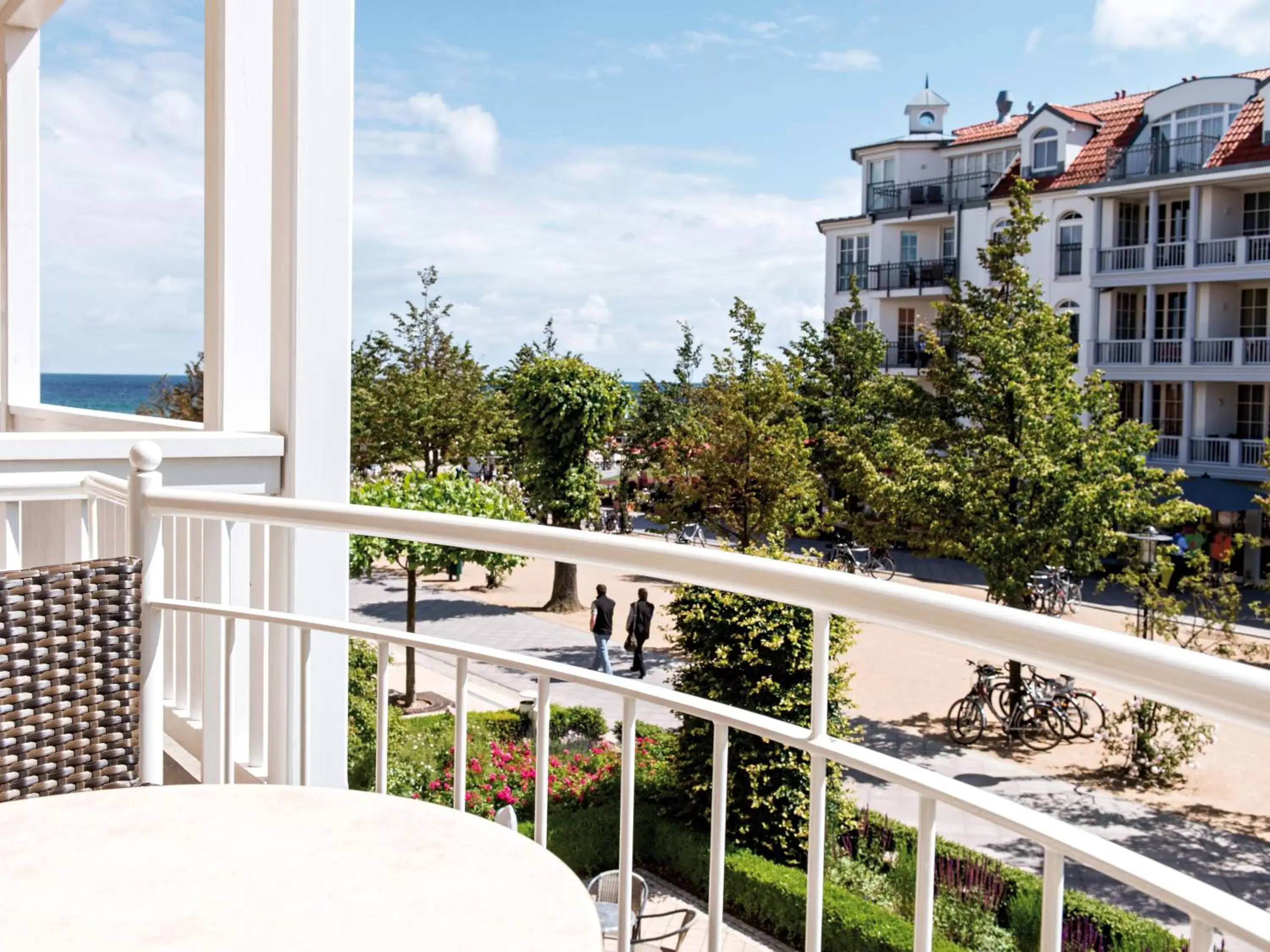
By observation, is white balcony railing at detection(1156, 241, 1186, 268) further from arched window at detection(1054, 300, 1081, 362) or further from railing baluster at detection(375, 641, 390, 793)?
railing baluster at detection(375, 641, 390, 793)

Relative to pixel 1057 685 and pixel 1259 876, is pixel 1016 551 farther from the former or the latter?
pixel 1259 876

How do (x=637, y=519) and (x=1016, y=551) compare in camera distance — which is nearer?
(x=1016, y=551)

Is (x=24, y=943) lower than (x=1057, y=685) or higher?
higher

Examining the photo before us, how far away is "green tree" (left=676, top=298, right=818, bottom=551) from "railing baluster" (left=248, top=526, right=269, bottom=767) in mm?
15202

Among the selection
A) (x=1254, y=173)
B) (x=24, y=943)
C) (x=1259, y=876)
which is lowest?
(x=1259, y=876)

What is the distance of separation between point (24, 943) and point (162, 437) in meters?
2.18

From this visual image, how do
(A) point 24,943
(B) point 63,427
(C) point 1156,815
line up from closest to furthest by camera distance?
(A) point 24,943 → (B) point 63,427 → (C) point 1156,815

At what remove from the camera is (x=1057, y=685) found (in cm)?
1472

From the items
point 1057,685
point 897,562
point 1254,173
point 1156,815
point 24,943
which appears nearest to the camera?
point 24,943

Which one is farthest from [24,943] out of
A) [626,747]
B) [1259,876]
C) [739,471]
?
[739,471]

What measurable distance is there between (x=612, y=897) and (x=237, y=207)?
A: 4445 millimetres

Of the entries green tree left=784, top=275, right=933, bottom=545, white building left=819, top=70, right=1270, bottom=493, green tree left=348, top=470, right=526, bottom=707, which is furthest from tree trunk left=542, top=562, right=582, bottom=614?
white building left=819, top=70, right=1270, bottom=493

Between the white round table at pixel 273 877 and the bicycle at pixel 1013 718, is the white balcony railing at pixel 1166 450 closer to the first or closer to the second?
the bicycle at pixel 1013 718

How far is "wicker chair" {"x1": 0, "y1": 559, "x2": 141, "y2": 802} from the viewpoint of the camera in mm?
1778
